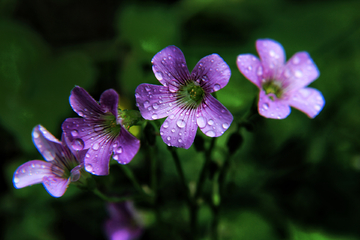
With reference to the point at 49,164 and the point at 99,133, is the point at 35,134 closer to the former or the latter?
the point at 49,164

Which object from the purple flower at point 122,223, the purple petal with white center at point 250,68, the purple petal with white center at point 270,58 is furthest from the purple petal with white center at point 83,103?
the purple flower at point 122,223

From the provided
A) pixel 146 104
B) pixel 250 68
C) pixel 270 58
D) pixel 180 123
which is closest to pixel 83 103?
pixel 146 104

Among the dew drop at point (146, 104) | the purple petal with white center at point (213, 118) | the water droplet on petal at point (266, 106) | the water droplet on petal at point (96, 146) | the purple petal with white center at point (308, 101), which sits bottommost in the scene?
the purple petal with white center at point (308, 101)

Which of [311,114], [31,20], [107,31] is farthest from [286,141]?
[31,20]

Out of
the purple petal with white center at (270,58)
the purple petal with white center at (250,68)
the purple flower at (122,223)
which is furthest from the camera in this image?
the purple flower at (122,223)

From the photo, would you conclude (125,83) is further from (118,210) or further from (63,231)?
(63,231)

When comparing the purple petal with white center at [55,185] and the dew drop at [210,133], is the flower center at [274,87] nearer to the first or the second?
the dew drop at [210,133]

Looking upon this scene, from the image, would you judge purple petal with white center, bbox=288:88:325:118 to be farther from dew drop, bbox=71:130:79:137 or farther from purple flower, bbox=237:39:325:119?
dew drop, bbox=71:130:79:137
